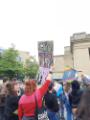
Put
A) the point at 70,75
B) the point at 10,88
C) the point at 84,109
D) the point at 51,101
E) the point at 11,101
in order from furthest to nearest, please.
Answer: the point at 70,75, the point at 51,101, the point at 10,88, the point at 11,101, the point at 84,109

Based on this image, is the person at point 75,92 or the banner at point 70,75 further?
the banner at point 70,75

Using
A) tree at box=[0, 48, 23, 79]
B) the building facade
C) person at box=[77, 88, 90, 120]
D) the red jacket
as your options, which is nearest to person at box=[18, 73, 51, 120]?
the red jacket

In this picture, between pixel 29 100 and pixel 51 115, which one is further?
pixel 51 115

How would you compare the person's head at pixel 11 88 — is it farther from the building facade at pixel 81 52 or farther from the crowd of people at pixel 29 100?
the building facade at pixel 81 52

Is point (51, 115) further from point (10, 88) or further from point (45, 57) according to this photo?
point (10, 88)

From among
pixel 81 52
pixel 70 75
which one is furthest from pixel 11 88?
pixel 81 52

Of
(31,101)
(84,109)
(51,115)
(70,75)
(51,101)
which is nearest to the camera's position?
(84,109)

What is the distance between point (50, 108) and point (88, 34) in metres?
58.1

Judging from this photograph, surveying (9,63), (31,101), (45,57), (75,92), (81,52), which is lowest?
(31,101)

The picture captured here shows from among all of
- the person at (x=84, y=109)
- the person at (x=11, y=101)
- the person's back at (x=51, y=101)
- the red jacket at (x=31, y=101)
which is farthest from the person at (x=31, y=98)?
the person at (x=84, y=109)

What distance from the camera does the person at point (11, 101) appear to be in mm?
9945

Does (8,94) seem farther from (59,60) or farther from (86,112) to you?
(59,60)

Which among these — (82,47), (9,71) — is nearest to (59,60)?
(9,71)

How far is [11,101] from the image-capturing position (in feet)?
32.7
